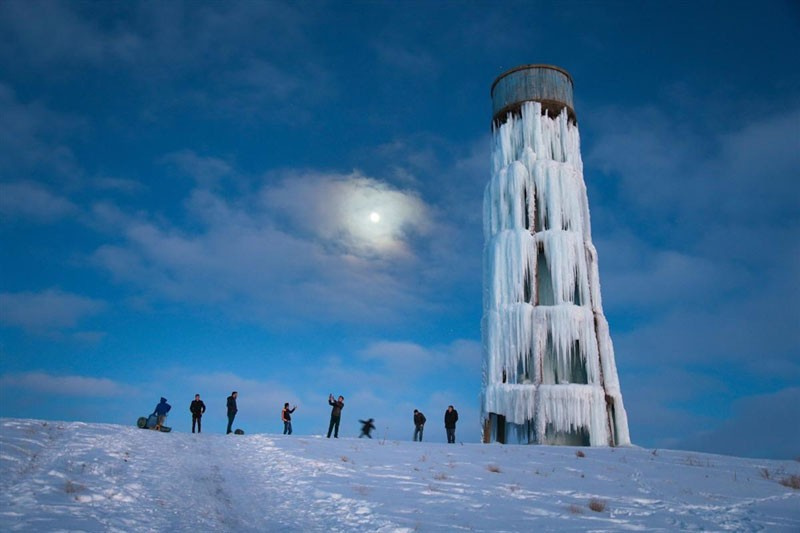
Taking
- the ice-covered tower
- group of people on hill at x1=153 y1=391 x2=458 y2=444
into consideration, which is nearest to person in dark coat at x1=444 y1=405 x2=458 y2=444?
group of people on hill at x1=153 y1=391 x2=458 y2=444

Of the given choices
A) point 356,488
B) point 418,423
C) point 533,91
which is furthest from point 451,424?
point 533,91

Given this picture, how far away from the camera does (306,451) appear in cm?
1365

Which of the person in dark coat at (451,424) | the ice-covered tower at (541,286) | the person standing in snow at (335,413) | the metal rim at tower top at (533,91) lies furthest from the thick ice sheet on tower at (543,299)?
the person standing in snow at (335,413)

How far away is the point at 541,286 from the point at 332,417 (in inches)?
538

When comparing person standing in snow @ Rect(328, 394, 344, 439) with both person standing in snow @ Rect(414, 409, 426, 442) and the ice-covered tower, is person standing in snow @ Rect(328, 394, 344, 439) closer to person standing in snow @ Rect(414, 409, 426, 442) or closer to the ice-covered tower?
person standing in snow @ Rect(414, 409, 426, 442)

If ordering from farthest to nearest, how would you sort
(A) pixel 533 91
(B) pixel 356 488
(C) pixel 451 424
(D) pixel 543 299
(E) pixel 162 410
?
(A) pixel 533 91, (D) pixel 543 299, (C) pixel 451 424, (E) pixel 162 410, (B) pixel 356 488

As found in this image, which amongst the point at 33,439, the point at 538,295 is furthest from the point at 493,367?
the point at 33,439

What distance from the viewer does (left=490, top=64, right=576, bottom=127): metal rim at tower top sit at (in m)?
30.9

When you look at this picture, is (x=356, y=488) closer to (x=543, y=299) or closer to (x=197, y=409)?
(x=197, y=409)

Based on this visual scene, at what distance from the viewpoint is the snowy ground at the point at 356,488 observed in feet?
25.3

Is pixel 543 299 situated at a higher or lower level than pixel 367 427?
higher

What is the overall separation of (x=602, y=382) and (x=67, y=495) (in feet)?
73.8

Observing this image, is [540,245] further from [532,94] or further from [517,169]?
[532,94]

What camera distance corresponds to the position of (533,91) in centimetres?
3091
